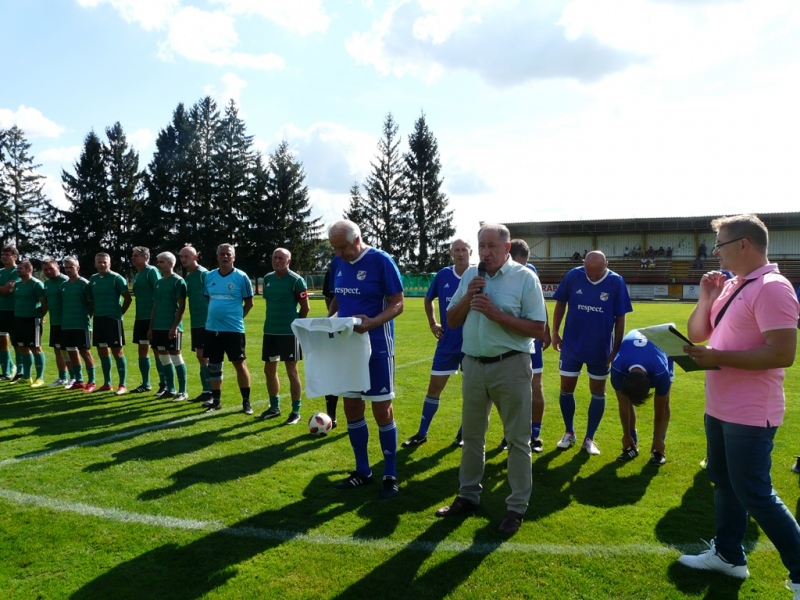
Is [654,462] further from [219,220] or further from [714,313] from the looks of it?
[219,220]

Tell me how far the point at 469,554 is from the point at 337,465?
6.68ft

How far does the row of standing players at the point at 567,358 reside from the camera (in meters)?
2.98

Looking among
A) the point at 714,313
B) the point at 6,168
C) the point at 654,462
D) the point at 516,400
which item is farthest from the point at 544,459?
the point at 6,168

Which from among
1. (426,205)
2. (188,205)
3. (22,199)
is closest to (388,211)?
(426,205)

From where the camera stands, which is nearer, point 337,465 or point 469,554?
point 469,554

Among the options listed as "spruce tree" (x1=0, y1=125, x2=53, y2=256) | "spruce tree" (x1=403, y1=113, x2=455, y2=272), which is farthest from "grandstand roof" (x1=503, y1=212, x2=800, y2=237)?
"spruce tree" (x1=0, y1=125, x2=53, y2=256)

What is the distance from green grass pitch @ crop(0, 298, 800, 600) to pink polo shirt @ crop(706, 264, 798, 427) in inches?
41.6

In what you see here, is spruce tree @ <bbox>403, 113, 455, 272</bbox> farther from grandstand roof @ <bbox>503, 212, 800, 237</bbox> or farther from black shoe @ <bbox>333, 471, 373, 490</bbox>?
black shoe @ <bbox>333, 471, 373, 490</bbox>

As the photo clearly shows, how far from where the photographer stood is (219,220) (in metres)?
50.2

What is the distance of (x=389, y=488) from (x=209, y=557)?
1524 millimetres

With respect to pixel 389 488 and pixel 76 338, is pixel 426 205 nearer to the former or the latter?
pixel 76 338

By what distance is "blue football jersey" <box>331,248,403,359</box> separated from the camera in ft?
15.4

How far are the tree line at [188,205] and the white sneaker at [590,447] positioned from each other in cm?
4511

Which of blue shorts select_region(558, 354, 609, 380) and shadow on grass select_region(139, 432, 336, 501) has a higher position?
blue shorts select_region(558, 354, 609, 380)
